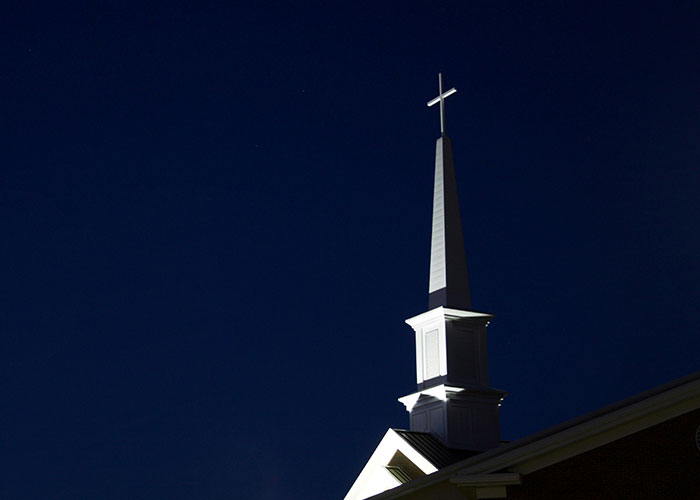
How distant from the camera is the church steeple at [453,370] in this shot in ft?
88.5

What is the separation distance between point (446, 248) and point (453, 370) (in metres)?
3.72

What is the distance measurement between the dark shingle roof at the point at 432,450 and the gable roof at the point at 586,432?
8403mm

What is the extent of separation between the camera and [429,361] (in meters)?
27.7

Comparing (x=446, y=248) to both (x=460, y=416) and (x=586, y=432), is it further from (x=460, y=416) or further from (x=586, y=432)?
(x=586, y=432)

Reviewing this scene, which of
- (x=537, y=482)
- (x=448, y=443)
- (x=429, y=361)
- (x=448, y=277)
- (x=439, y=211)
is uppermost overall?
(x=439, y=211)

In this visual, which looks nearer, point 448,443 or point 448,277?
point 448,443

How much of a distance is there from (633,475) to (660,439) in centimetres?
74

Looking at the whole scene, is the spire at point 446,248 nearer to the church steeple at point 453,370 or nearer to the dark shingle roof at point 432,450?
the church steeple at point 453,370

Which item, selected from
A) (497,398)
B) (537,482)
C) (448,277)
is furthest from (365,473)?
(537,482)

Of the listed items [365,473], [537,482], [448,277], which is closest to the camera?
[537,482]

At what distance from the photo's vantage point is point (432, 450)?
1024 inches

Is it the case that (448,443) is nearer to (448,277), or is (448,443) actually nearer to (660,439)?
(448,277)

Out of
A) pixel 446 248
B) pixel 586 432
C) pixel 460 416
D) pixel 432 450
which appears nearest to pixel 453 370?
pixel 460 416

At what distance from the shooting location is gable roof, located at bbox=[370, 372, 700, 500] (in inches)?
647
